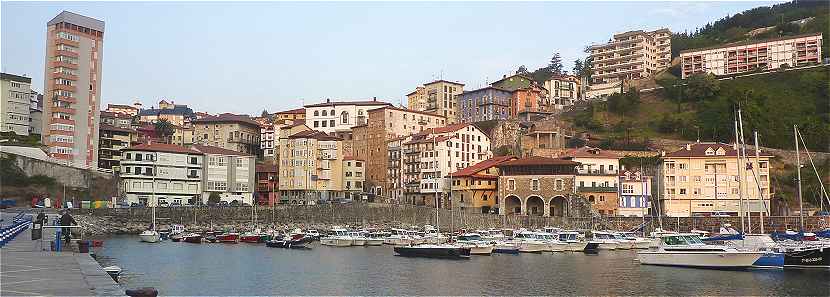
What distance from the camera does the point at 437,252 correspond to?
59.1 m

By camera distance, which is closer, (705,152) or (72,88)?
(705,152)

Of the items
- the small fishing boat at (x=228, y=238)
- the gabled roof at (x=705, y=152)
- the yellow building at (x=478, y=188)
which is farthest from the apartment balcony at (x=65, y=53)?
the gabled roof at (x=705, y=152)

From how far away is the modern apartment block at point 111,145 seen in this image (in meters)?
111

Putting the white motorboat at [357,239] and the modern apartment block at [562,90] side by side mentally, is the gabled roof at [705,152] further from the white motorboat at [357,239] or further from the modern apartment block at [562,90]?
the modern apartment block at [562,90]

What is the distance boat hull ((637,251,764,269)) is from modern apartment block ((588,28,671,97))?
109 meters

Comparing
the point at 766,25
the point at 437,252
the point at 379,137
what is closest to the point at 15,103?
the point at 379,137

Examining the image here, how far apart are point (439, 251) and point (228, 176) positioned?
6002cm

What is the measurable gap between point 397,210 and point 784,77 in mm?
80376

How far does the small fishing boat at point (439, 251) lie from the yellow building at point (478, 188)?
40207 mm

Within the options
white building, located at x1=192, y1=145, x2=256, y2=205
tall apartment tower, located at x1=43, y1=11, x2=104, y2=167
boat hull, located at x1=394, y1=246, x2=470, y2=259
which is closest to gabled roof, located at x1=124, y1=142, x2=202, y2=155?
white building, located at x1=192, y1=145, x2=256, y2=205

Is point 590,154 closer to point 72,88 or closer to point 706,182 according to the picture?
point 706,182

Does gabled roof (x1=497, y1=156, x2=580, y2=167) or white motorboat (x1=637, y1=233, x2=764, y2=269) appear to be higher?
gabled roof (x1=497, y1=156, x2=580, y2=167)

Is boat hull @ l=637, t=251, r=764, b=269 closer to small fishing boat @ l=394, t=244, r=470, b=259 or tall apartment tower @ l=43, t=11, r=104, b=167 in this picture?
small fishing boat @ l=394, t=244, r=470, b=259

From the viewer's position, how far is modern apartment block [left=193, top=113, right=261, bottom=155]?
132 m
